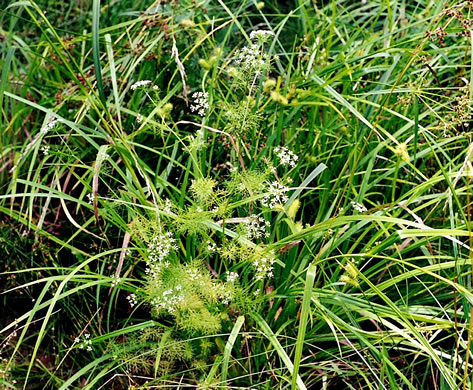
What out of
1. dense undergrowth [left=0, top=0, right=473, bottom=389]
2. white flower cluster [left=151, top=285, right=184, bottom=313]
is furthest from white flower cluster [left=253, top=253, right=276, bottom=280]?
white flower cluster [left=151, top=285, right=184, bottom=313]

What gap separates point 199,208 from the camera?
171 centimetres

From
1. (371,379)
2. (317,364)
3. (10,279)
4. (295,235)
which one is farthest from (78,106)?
(371,379)

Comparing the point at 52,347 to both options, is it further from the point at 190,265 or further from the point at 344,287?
the point at 344,287

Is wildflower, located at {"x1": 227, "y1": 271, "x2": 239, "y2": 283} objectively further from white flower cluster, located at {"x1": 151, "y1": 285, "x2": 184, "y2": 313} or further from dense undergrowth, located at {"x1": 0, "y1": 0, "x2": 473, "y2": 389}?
white flower cluster, located at {"x1": 151, "y1": 285, "x2": 184, "y2": 313}

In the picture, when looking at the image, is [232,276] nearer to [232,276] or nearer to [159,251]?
[232,276]

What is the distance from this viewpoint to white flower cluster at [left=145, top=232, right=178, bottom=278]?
173cm

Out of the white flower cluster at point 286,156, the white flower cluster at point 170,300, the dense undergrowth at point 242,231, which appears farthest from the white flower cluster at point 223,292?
the white flower cluster at point 286,156

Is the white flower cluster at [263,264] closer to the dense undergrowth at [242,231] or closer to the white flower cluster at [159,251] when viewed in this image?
the dense undergrowth at [242,231]

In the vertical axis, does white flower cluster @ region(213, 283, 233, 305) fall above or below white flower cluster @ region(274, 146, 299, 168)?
below

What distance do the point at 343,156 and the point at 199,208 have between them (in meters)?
0.82

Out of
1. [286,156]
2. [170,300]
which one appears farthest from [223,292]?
[286,156]

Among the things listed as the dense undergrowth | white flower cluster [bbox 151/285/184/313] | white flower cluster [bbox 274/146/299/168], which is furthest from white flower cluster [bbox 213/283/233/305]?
white flower cluster [bbox 274/146/299/168]

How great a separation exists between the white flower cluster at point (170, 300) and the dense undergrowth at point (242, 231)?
0.03ft

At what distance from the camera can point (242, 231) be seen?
70.3 inches
